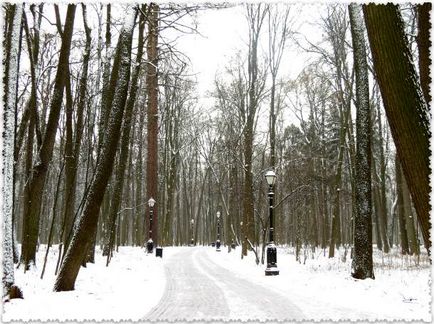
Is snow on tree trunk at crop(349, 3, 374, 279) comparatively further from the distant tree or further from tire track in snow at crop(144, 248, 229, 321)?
the distant tree

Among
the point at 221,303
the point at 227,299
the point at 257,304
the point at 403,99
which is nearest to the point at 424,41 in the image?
the point at 403,99

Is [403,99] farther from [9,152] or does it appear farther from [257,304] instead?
Answer: [9,152]

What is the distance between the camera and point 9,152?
6.55 metres

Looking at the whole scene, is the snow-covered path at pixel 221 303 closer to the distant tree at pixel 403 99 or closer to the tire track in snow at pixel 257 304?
the tire track in snow at pixel 257 304

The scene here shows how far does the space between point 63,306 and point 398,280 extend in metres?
7.40

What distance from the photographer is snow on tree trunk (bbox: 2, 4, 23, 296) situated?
6.52 meters

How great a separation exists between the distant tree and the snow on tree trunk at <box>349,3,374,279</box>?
7087 millimetres

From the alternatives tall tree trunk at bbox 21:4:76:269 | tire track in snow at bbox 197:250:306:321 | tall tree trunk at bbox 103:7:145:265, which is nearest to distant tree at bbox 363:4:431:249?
tire track in snow at bbox 197:250:306:321

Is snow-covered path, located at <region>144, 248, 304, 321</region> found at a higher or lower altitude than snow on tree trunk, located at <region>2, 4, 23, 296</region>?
lower

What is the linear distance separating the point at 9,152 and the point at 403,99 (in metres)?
5.50

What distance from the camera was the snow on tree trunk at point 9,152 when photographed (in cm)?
652

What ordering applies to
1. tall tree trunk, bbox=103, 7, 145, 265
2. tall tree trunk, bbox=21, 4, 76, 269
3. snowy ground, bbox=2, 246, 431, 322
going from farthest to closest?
tall tree trunk, bbox=103, 7, 145, 265, tall tree trunk, bbox=21, 4, 76, 269, snowy ground, bbox=2, 246, 431, 322

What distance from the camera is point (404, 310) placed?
Answer: 712 cm

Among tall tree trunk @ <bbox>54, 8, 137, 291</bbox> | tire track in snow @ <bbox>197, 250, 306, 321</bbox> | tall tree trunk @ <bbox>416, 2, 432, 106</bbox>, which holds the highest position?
tall tree trunk @ <bbox>416, 2, 432, 106</bbox>
